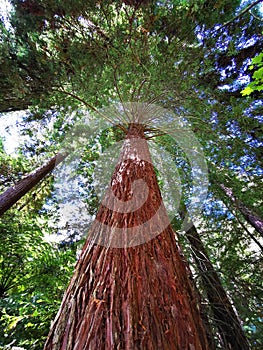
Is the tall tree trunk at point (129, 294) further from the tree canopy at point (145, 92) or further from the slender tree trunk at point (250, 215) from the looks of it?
the slender tree trunk at point (250, 215)

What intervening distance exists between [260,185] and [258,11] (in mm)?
3975

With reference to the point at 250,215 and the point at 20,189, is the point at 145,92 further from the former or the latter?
the point at 250,215

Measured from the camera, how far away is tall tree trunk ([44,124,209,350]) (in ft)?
3.31

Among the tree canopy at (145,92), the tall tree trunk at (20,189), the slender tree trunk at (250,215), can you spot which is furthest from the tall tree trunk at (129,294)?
the slender tree trunk at (250,215)

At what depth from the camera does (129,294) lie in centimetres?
119

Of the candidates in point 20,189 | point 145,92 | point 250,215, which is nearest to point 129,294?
point 20,189

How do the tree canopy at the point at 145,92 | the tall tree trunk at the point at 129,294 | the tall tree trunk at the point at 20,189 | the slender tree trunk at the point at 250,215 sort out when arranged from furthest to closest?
the slender tree trunk at the point at 250,215, the tall tree trunk at the point at 20,189, the tree canopy at the point at 145,92, the tall tree trunk at the point at 129,294

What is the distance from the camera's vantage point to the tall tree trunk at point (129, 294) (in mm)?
1010

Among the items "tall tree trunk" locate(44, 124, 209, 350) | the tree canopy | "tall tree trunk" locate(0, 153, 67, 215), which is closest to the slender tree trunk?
the tree canopy

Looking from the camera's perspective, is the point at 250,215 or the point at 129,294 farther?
the point at 250,215

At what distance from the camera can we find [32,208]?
266 inches

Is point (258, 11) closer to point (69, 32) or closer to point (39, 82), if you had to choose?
point (69, 32)

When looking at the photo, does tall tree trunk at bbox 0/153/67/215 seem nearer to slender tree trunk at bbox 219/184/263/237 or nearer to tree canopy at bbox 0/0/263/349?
tree canopy at bbox 0/0/263/349

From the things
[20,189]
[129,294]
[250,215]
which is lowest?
[129,294]
